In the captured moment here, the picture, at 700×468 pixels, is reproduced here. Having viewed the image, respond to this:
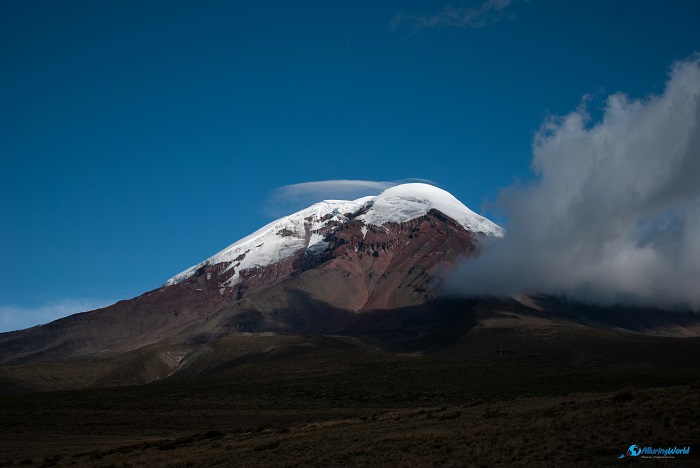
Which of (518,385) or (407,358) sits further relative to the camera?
(407,358)

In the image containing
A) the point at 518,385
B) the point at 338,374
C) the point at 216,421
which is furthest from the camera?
the point at 338,374

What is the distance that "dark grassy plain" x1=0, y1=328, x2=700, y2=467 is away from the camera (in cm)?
2911

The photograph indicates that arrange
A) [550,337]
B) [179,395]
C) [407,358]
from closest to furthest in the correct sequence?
[179,395], [407,358], [550,337]

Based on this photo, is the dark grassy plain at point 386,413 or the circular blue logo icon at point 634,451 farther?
the dark grassy plain at point 386,413

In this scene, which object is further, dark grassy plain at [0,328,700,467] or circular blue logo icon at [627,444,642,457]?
dark grassy plain at [0,328,700,467]

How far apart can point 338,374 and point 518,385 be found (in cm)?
4583

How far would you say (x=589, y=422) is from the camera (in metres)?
31.1

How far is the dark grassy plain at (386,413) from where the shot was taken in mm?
29109

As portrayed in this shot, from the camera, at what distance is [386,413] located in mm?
57469

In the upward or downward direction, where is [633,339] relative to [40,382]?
downward

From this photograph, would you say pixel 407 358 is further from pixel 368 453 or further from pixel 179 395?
pixel 368 453

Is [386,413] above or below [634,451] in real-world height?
below

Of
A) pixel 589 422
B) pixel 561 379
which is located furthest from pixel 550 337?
pixel 589 422

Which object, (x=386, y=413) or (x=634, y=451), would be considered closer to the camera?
(x=634, y=451)
